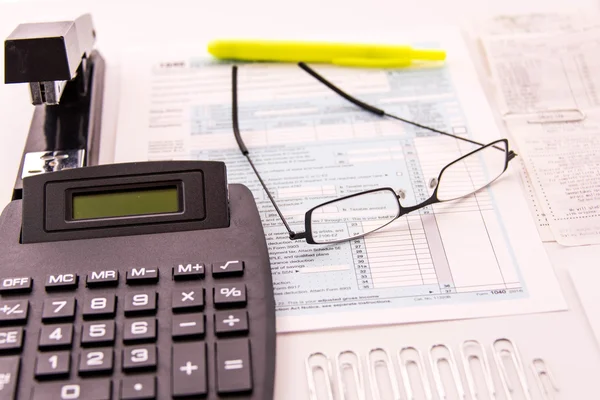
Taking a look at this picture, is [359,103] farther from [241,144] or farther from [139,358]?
[139,358]

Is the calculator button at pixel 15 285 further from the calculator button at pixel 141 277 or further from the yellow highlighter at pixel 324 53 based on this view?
the yellow highlighter at pixel 324 53

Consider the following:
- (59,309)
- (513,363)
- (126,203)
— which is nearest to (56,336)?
(59,309)

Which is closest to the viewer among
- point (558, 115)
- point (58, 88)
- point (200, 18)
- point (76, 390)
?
point (76, 390)

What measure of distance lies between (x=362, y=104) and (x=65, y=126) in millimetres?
299

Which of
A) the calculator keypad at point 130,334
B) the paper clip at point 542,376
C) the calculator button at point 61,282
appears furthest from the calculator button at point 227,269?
the paper clip at point 542,376

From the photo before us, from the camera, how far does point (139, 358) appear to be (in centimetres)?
41

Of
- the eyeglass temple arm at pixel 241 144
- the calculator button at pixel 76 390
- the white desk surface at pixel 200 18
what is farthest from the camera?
the white desk surface at pixel 200 18

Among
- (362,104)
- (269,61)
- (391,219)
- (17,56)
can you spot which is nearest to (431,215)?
(391,219)

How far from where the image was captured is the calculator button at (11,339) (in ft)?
1.35

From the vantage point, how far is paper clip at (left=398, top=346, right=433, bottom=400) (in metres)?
0.43

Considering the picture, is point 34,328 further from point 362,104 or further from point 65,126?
point 362,104

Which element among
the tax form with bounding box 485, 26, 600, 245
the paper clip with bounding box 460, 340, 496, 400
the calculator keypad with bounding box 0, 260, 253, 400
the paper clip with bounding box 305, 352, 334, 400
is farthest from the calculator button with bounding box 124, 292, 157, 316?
the tax form with bounding box 485, 26, 600, 245

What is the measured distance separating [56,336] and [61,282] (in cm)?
4

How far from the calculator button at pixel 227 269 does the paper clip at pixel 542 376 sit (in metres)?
0.23
